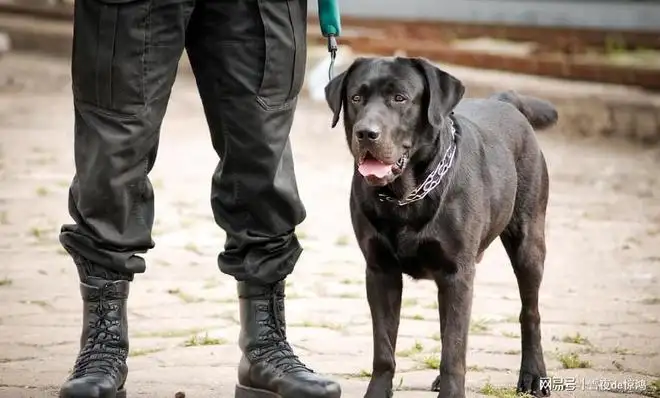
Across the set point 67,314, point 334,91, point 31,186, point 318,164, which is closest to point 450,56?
point 318,164

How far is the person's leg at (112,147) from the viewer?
3662 millimetres

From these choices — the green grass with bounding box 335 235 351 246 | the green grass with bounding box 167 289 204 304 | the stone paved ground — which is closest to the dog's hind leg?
the stone paved ground

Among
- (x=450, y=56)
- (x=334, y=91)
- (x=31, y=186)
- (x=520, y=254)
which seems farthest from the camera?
(x=450, y=56)

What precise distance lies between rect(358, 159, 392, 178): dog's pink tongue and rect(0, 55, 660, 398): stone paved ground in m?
0.83

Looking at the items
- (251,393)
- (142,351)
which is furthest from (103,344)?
(142,351)

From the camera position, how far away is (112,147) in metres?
3.70

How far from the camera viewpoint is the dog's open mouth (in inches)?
149

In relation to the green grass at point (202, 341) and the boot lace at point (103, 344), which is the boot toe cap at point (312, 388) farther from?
the green grass at point (202, 341)

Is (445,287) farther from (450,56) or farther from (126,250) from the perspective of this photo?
(450,56)

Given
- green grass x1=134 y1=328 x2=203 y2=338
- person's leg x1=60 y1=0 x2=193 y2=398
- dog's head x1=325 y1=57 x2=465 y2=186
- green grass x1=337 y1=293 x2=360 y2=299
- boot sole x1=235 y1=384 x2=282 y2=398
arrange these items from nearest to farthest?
person's leg x1=60 y1=0 x2=193 y2=398 < dog's head x1=325 y1=57 x2=465 y2=186 < boot sole x1=235 y1=384 x2=282 y2=398 < green grass x1=134 y1=328 x2=203 y2=338 < green grass x1=337 y1=293 x2=360 y2=299

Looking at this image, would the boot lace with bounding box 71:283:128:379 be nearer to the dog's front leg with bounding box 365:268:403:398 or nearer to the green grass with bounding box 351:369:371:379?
the dog's front leg with bounding box 365:268:403:398

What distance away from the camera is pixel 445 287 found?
12.9 feet

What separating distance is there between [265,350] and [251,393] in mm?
141

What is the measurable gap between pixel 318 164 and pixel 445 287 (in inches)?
216
